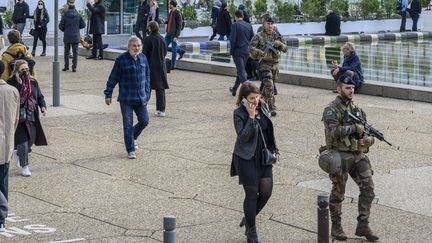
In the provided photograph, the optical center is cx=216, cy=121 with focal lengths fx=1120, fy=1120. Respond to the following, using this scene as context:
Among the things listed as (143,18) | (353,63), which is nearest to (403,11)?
(143,18)

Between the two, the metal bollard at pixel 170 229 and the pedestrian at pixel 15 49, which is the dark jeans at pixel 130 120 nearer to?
the pedestrian at pixel 15 49

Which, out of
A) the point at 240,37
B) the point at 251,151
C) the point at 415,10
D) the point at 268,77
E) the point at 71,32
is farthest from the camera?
the point at 415,10

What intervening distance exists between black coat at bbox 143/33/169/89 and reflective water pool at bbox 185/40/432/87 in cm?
740

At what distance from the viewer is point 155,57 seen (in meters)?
18.6

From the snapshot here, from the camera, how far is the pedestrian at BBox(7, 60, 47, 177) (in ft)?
44.7

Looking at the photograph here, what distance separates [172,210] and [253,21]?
33.6 m

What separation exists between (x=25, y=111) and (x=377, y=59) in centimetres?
1876

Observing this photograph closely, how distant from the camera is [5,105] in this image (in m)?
10.9

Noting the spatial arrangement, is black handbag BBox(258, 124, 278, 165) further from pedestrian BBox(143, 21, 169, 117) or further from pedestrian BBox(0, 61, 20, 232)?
pedestrian BBox(143, 21, 169, 117)

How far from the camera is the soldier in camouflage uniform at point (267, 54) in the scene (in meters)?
18.8

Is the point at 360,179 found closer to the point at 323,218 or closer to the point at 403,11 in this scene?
the point at 323,218

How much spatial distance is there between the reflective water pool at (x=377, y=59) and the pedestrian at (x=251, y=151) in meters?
14.0

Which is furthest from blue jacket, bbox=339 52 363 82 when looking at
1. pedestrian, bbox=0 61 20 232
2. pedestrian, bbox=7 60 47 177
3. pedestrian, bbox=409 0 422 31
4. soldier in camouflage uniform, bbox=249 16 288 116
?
pedestrian, bbox=409 0 422 31

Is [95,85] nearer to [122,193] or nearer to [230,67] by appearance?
[230,67]
